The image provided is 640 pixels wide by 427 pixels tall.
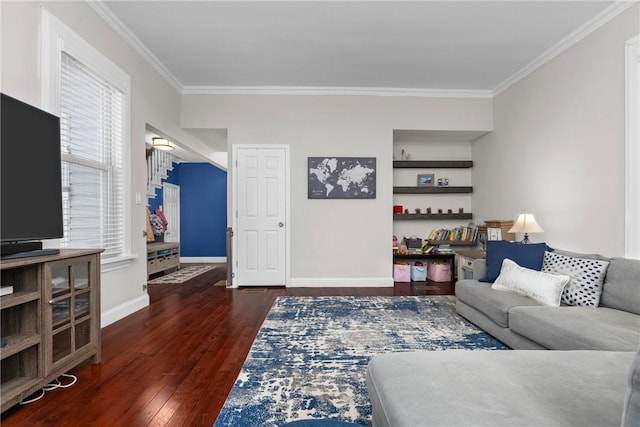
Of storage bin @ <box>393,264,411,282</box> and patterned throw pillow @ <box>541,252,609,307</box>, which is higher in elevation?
patterned throw pillow @ <box>541,252,609,307</box>

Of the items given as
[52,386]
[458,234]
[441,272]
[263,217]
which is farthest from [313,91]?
[52,386]

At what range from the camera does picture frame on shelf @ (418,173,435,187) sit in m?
5.57

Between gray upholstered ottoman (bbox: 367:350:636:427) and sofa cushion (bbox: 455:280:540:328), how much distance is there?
3.76ft

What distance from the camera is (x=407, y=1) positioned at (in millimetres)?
2893

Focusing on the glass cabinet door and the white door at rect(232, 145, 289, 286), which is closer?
the glass cabinet door

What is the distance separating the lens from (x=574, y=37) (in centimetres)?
338

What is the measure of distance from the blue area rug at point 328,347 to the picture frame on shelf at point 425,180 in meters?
2.11

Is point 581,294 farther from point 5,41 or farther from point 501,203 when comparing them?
point 5,41

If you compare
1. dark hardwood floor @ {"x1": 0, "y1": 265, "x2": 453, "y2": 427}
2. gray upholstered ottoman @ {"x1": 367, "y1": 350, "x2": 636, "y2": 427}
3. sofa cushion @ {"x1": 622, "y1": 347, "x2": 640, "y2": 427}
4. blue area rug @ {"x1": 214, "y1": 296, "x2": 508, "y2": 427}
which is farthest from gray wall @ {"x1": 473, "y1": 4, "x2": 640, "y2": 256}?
dark hardwood floor @ {"x1": 0, "y1": 265, "x2": 453, "y2": 427}

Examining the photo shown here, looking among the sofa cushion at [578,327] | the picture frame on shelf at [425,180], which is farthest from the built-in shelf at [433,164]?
the sofa cushion at [578,327]

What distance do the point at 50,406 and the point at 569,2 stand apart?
4701 mm

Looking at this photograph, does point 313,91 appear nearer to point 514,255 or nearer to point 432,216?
point 432,216

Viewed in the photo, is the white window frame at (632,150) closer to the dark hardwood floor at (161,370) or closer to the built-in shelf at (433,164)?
the built-in shelf at (433,164)

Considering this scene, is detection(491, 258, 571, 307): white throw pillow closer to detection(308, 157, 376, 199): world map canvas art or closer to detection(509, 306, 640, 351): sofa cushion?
detection(509, 306, 640, 351): sofa cushion
